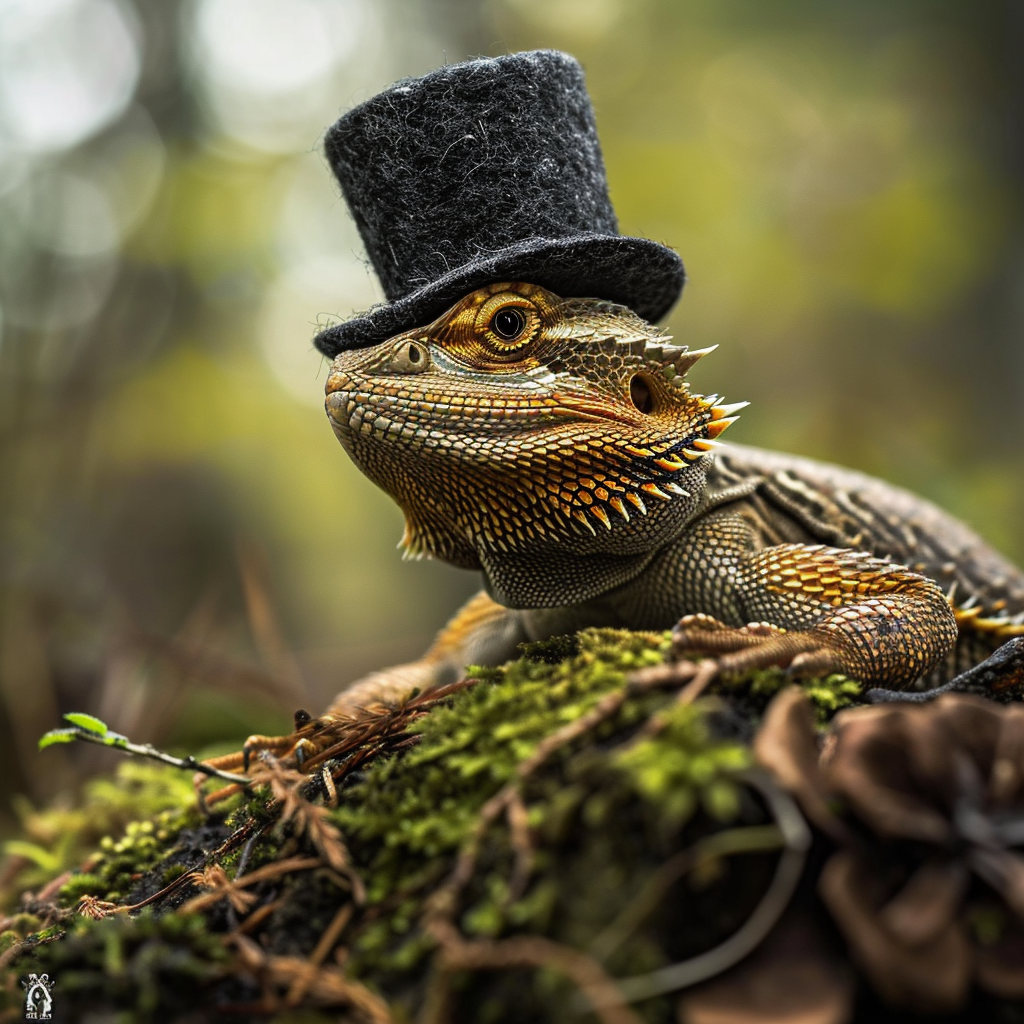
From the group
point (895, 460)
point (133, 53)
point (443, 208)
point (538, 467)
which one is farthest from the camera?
point (133, 53)

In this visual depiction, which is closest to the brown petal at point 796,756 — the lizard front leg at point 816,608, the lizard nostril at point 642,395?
the lizard front leg at point 816,608

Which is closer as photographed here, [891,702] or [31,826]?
[891,702]

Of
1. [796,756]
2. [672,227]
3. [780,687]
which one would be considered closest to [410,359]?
[780,687]

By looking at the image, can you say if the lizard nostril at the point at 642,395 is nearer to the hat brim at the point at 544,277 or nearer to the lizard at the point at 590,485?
the lizard at the point at 590,485

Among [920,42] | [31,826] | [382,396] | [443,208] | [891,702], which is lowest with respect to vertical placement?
[31,826]

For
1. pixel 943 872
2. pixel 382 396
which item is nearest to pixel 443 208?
pixel 382 396

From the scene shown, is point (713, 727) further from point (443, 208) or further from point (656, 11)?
point (656, 11)

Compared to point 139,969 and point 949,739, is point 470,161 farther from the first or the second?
point 139,969
